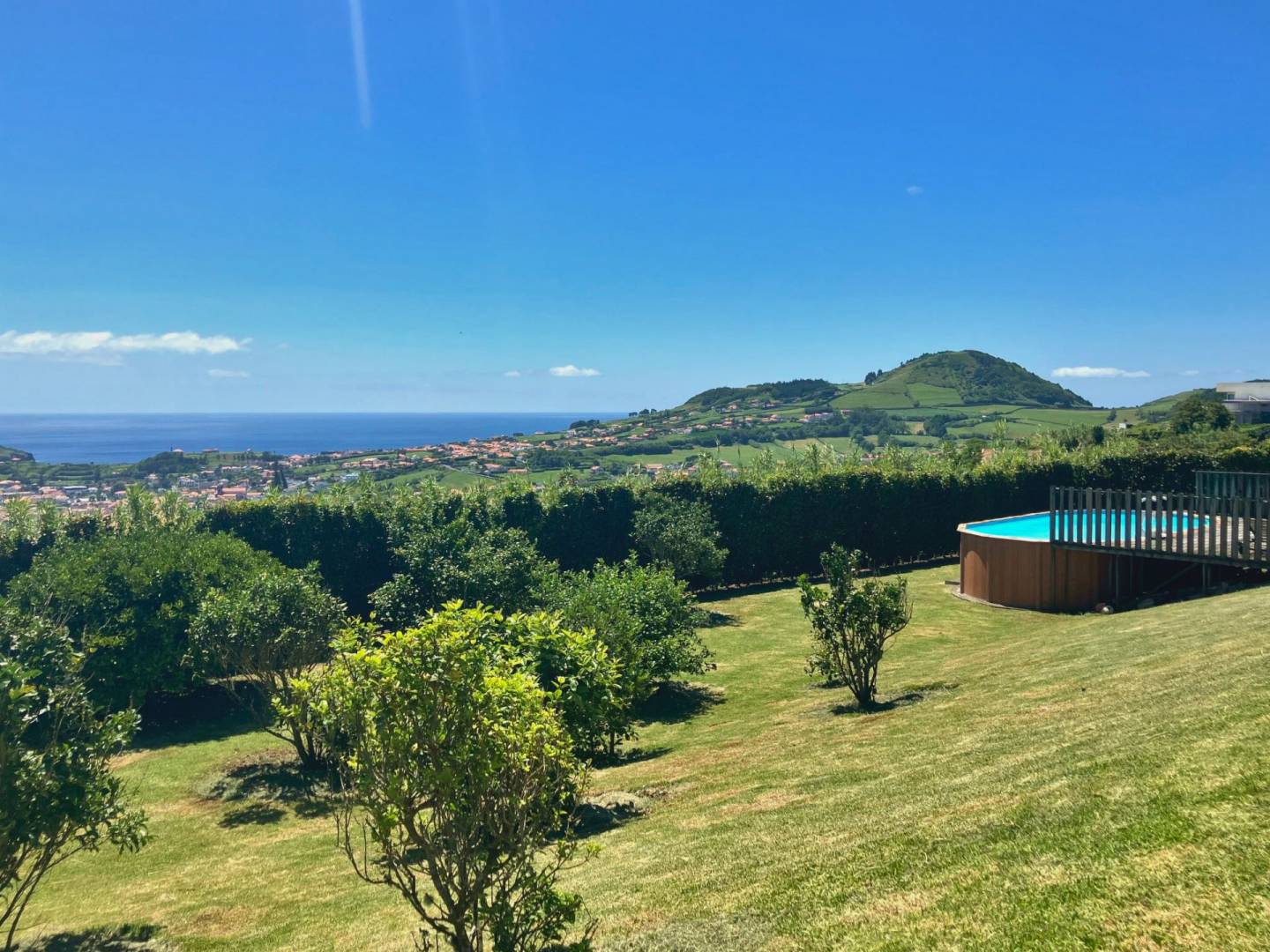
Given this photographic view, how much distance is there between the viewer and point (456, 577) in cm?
1606

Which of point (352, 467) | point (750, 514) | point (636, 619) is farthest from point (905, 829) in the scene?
point (352, 467)

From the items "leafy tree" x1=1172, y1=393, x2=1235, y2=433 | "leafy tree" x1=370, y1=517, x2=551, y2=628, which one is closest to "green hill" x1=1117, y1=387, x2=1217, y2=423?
"leafy tree" x1=1172, y1=393, x2=1235, y2=433

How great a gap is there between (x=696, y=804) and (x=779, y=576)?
19.9 m

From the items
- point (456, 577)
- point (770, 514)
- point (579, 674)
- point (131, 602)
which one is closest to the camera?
point (579, 674)

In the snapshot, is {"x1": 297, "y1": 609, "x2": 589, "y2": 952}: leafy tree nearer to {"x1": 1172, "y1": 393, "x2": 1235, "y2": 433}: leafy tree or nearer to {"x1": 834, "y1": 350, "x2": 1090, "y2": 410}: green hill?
{"x1": 1172, "y1": 393, "x2": 1235, "y2": 433}: leafy tree

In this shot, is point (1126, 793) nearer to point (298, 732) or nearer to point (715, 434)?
point (298, 732)

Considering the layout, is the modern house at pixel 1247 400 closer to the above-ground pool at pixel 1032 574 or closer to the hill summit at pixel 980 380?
the hill summit at pixel 980 380

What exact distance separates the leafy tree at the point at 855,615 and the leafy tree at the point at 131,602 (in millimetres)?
12005

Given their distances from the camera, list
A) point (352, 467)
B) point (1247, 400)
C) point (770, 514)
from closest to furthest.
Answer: point (770, 514) < point (352, 467) < point (1247, 400)

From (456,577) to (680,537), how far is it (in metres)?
8.98

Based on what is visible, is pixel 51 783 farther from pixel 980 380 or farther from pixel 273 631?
pixel 980 380

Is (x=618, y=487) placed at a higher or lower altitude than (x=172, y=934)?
higher

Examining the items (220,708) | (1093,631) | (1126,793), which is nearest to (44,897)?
(220,708)

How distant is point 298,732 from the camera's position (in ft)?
43.8
